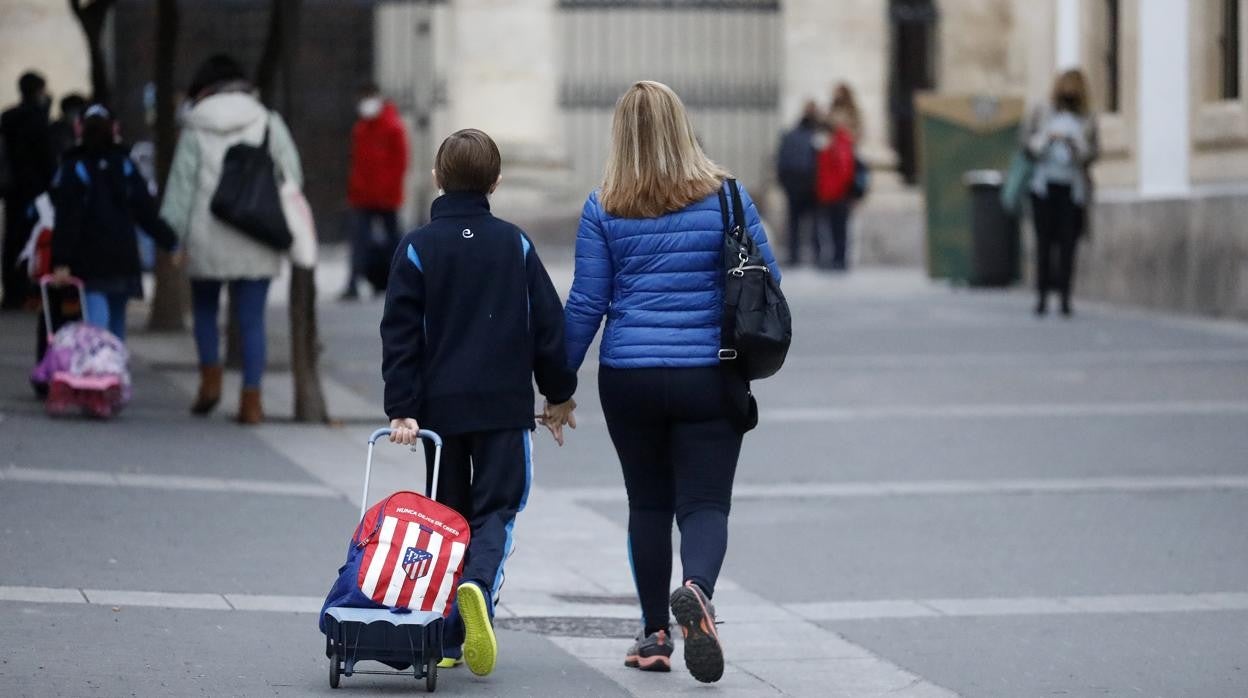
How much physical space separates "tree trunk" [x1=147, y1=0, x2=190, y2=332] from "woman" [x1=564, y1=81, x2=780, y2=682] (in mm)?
10709

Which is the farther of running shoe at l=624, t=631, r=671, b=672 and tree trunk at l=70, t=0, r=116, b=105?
tree trunk at l=70, t=0, r=116, b=105

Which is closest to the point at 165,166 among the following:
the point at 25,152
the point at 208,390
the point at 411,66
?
the point at 25,152

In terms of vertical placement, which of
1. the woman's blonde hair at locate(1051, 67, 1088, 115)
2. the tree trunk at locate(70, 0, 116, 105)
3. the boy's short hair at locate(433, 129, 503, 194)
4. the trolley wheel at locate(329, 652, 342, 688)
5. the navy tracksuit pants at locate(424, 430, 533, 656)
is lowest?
the trolley wheel at locate(329, 652, 342, 688)

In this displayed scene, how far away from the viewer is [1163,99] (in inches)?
805

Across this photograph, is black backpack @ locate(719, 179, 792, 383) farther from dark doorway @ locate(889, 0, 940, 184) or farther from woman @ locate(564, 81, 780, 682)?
dark doorway @ locate(889, 0, 940, 184)

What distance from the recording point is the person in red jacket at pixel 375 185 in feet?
69.6

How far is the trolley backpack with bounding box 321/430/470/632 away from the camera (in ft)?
20.5

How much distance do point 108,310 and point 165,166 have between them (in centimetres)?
454

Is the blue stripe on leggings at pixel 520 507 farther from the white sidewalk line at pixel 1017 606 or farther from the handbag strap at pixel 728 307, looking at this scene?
the white sidewalk line at pixel 1017 606

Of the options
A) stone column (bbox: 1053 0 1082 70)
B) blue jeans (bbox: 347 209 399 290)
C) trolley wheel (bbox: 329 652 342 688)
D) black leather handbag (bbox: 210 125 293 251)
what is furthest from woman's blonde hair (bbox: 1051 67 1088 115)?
trolley wheel (bbox: 329 652 342 688)

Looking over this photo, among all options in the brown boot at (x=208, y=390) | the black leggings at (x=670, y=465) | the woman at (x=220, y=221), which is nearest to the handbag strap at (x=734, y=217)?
the black leggings at (x=670, y=465)

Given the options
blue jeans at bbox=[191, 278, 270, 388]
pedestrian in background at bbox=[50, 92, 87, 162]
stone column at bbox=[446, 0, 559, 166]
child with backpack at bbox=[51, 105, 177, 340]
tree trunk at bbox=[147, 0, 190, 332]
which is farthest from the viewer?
stone column at bbox=[446, 0, 559, 166]

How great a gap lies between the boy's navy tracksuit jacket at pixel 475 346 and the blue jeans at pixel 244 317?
5639mm

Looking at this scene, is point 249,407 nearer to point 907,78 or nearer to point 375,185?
point 375,185
